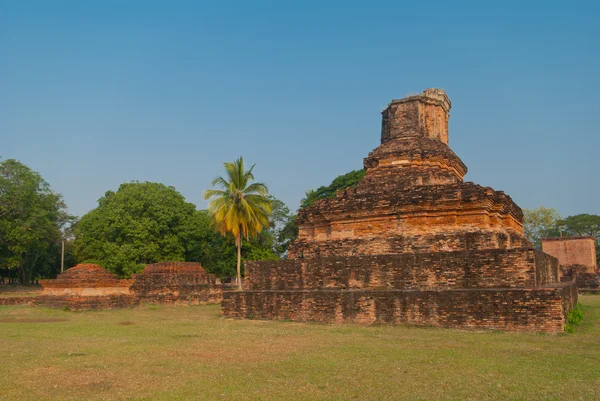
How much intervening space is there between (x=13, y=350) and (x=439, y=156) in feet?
42.8

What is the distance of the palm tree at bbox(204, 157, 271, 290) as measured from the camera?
29219 millimetres

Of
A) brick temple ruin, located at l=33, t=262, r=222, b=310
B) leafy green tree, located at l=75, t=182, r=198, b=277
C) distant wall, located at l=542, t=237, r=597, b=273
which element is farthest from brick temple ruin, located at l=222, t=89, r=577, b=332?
distant wall, located at l=542, t=237, r=597, b=273

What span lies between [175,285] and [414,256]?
46.4 feet

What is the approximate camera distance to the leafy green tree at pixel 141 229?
108ft

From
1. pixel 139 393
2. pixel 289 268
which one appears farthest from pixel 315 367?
pixel 289 268

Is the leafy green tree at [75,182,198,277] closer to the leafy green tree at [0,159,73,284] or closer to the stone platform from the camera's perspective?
the leafy green tree at [0,159,73,284]

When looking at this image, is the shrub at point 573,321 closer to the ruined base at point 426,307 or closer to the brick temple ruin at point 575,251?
the ruined base at point 426,307

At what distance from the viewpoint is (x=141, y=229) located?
33.3 metres

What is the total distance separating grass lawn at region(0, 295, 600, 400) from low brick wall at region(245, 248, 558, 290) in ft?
5.05

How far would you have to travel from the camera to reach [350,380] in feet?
22.7

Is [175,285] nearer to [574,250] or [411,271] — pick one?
[411,271]

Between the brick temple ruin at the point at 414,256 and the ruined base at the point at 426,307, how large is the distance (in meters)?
0.02

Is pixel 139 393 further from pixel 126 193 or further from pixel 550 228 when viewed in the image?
pixel 550 228

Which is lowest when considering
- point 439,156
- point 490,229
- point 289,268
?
point 289,268
